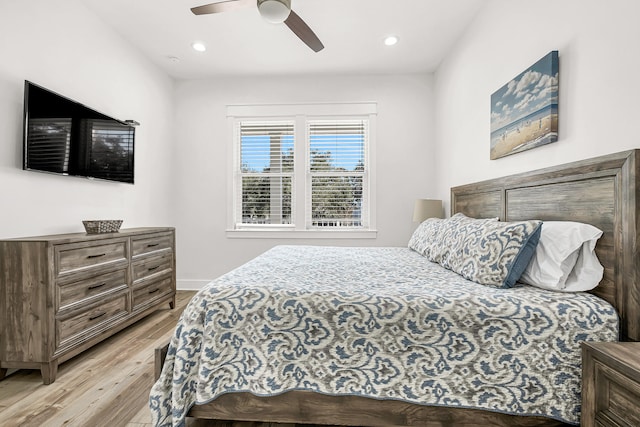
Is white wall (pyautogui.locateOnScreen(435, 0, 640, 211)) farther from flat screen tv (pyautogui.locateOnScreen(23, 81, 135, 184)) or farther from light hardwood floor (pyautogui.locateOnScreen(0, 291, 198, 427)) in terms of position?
flat screen tv (pyautogui.locateOnScreen(23, 81, 135, 184))

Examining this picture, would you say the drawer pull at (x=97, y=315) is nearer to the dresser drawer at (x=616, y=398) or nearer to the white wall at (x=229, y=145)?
the white wall at (x=229, y=145)

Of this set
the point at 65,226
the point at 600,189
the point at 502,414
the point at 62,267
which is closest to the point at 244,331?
the point at 502,414

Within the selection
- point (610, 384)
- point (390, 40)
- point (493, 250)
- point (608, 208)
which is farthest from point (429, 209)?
point (610, 384)

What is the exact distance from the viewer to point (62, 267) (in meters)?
2.05

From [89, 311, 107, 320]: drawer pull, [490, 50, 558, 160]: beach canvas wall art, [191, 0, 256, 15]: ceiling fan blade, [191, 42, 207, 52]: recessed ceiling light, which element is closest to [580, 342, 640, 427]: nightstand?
[490, 50, 558, 160]: beach canvas wall art

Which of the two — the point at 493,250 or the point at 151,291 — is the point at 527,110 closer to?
the point at 493,250

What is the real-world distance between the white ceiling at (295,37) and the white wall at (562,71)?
0.39 meters

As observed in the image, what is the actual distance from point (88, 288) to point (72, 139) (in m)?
1.18

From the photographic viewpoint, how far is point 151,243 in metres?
3.04

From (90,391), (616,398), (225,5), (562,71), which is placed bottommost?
(90,391)

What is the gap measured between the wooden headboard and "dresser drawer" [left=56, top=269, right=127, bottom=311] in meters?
3.01

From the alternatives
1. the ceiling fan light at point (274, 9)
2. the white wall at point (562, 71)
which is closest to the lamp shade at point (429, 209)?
the white wall at point (562, 71)

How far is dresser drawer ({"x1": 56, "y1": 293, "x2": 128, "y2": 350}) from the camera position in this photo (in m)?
2.04

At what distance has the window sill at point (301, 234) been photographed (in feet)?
13.4
